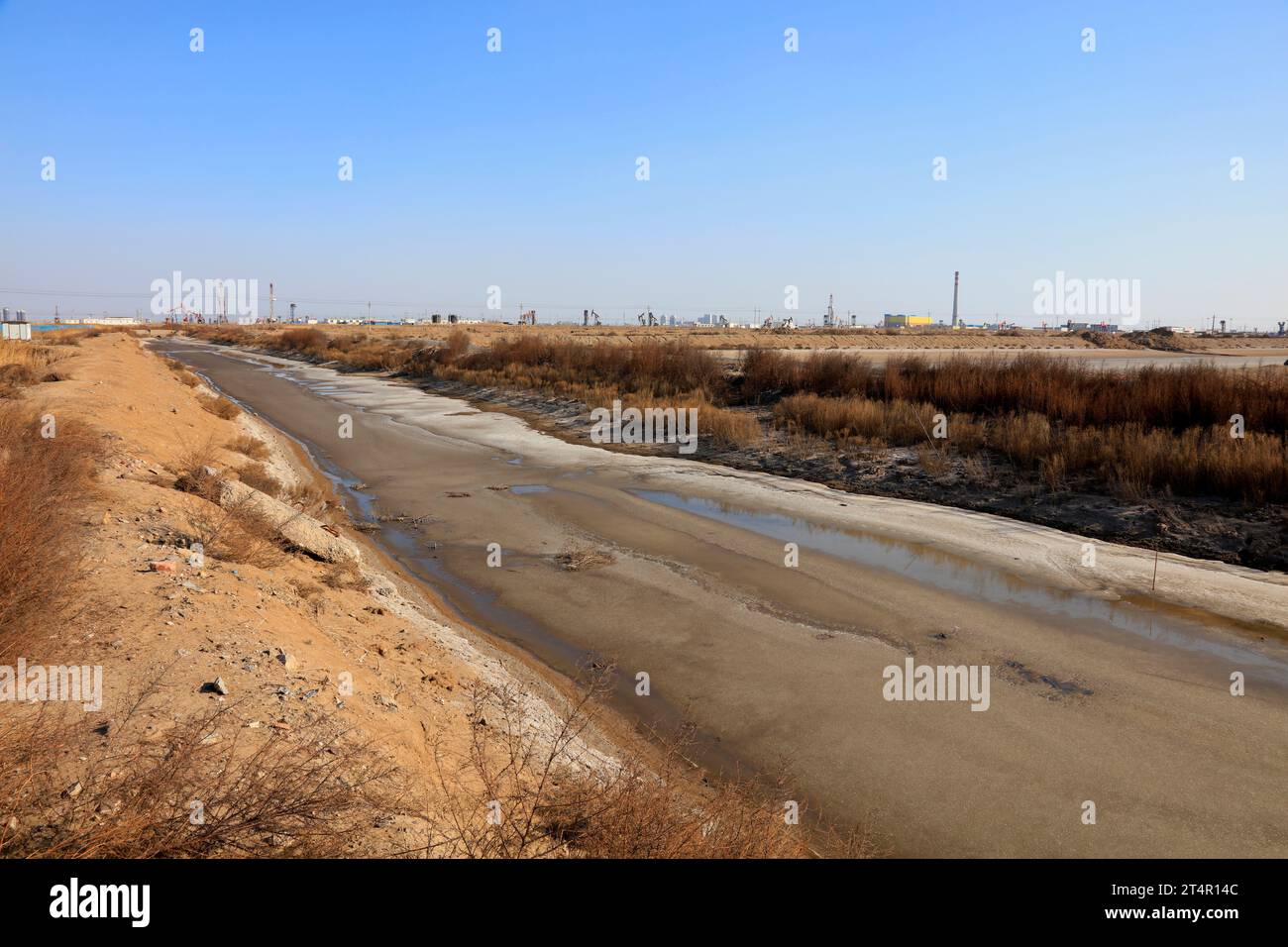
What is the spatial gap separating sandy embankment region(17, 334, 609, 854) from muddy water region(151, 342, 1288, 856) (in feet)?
3.75

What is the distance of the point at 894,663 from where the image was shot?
7.64 metres

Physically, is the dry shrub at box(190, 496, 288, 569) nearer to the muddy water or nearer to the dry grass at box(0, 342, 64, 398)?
the muddy water

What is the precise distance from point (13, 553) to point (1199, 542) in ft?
45.2

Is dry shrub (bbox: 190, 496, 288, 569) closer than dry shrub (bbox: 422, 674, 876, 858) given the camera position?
No

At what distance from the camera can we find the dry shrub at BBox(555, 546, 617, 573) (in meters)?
10.9

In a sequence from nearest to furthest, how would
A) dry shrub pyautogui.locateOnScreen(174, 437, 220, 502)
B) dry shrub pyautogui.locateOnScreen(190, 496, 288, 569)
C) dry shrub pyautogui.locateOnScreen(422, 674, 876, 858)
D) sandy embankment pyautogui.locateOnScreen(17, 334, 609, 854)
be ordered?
dry shrub pyautogui.locateOnScreen(422, 674, 876, 858) < sandy embankment pyautogui.locateOnScreen(17, 334, 609, 854) < dry shrub pyautogui.locateOnScreen(190, 496, 288, 569) < dry shrub pyautogui.locateOnScreen(174, 437, 220, 502)

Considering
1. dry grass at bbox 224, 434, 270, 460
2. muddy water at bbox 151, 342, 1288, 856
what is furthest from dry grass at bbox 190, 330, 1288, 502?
dry grass at bbox 224, 434, 270, 460

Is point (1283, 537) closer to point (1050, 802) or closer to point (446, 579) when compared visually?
point (1050, 802)

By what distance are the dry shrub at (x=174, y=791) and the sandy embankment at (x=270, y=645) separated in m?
0.18

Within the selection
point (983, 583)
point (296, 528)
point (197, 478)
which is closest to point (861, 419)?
point (983, 583)

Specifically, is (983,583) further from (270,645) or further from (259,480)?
(259,480)

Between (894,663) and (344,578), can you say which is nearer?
(894,663)

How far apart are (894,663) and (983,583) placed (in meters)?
3.12

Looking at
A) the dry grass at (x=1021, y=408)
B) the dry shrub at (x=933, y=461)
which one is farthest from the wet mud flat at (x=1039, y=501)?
the dry grass at (x=1021, y=408)
